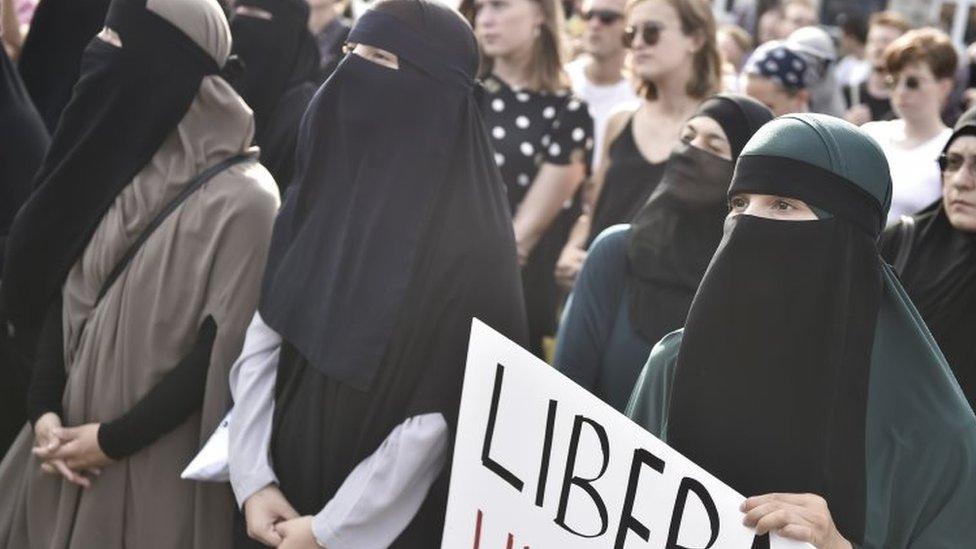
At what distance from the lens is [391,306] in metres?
3.17

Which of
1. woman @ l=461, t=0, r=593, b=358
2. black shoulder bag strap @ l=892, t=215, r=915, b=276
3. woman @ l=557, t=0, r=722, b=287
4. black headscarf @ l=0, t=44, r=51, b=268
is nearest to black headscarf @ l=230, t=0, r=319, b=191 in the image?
black headscarf @ l=0, t=44, r=51, b=268

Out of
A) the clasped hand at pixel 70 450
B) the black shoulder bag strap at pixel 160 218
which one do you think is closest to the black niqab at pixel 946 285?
the black shoulder bag strap at pixel 160 218

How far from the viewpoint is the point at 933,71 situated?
6.02 m

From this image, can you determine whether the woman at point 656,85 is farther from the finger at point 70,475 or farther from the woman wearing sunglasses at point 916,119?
the finger at point 70,475

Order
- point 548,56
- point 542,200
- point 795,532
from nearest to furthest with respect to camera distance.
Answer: point 795,532
point 542,200
point 548,56

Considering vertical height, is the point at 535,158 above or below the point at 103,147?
below

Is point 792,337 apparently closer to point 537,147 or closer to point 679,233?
point 679,233

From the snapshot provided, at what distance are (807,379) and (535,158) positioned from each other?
3.38 m

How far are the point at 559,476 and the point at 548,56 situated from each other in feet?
11.6

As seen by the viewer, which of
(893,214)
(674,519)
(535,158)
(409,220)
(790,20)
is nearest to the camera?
(674,519)

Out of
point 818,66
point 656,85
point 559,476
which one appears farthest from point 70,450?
point 818,66

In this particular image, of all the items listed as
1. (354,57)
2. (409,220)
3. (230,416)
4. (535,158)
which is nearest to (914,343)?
(409,220)

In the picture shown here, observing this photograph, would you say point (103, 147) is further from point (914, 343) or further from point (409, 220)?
point (914, 343)

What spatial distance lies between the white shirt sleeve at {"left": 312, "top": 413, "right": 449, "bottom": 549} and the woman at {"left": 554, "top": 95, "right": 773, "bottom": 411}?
0.61 meters
